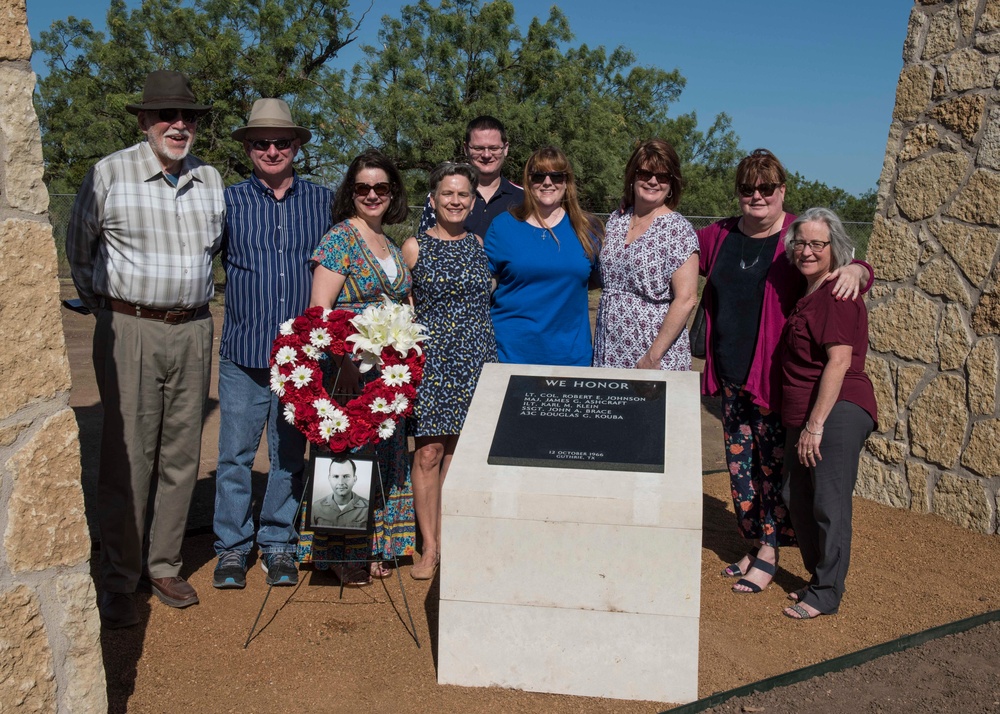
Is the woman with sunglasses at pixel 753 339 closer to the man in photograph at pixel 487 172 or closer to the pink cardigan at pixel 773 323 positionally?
the pink cardigan at pixel 773 323

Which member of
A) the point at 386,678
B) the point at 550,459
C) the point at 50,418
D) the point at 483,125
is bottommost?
the point at 386,678

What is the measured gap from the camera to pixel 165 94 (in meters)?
4.32

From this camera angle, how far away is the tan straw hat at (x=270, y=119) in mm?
4723

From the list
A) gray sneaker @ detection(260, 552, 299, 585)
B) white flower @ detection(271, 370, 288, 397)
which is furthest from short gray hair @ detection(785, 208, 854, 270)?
gray sneaker @ detection(260, 552, 299, 585)

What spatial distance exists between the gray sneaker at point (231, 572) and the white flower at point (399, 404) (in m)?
1.35

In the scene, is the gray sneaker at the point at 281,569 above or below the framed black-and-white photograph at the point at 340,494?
below

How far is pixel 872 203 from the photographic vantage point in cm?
2695

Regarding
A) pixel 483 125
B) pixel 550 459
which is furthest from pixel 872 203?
pixel 550 459

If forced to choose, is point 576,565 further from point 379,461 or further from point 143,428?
point 143,428

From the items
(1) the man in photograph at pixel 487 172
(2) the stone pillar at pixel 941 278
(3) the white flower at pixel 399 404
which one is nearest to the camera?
(3) the white flower at pixel 399 404

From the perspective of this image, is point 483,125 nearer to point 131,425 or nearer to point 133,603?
point 131,425

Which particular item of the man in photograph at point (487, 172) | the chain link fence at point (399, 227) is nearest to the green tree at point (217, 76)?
the chain link fence at point (399, 227)

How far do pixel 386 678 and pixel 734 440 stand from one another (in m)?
2.19

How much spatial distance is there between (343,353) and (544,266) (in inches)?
47.3
